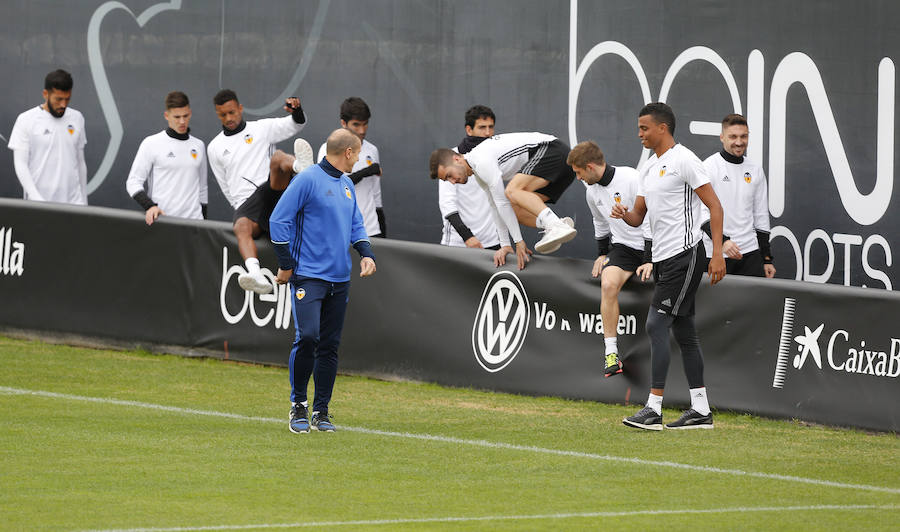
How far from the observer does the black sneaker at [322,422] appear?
968cm

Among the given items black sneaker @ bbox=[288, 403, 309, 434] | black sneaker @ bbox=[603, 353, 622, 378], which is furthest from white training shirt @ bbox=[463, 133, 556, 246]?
black sneaker @ bbox=[288, 403, 309, 434]

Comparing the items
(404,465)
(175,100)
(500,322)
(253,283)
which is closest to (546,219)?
(500,322)

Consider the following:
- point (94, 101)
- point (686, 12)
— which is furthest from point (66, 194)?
point (686, 12)

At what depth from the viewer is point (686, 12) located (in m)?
13.6

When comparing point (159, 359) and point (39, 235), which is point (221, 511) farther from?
point (39, 235)

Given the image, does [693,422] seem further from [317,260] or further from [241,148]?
[241,148]

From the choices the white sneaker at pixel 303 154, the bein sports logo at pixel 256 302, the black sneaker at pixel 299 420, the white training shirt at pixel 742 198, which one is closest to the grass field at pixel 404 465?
the black sneaker at pixel 299 420

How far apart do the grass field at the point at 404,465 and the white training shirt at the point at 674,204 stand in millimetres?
1319

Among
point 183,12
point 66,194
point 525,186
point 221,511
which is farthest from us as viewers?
point 183,12

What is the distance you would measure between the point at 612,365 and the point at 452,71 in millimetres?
5111

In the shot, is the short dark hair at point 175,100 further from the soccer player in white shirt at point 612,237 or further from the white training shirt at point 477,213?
the soccer player in white shirt at point 612,237

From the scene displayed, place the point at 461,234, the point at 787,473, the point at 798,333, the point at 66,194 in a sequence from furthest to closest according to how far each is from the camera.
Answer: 1. the point at 66,194
2. the point at 461,234
3. the point at 798,333
4. the point at 787,473

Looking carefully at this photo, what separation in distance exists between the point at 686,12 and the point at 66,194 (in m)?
6.75

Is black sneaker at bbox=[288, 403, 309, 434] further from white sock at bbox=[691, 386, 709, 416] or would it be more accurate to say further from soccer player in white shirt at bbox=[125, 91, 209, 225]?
soccer player in white shirt at bbox=[125, 91, 209, 225]
